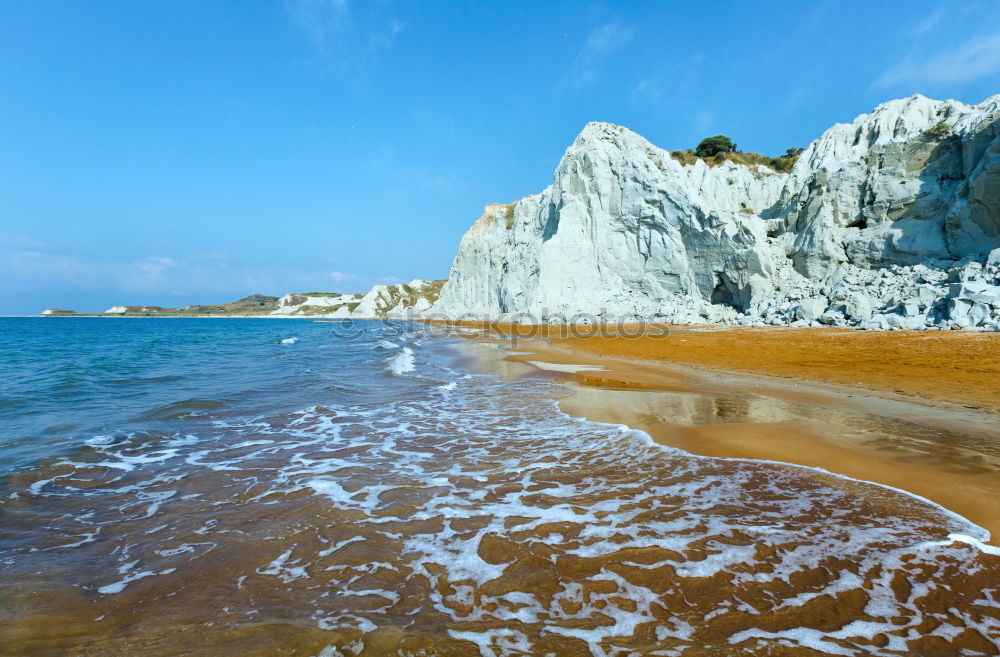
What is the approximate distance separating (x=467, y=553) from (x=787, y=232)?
37448 millimetres

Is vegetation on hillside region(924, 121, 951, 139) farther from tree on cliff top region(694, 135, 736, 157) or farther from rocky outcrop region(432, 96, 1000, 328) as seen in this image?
tree on cliff top region(694, 135, 736, 157)

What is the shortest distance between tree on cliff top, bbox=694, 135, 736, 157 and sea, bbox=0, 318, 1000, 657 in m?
59.0

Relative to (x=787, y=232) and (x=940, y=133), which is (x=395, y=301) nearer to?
(x=787, y=232)

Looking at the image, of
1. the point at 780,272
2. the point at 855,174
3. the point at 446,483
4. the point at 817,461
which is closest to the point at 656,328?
the point at 780,272

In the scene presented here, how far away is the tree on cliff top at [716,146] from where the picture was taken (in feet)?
181

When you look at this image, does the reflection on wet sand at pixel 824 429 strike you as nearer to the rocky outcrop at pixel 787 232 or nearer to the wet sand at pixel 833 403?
the wet sand at pixel 833 403

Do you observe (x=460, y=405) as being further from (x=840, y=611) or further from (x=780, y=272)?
(x=780, y=272)

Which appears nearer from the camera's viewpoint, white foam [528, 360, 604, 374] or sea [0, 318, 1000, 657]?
sea [0, 318, 1000, 657]

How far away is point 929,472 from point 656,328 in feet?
84.5

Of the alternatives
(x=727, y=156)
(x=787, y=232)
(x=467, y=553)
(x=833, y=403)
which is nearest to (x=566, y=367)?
(x=833, y=403)

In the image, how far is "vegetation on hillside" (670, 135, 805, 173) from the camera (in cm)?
4916

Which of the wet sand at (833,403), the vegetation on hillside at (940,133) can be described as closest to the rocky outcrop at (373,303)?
the vegetation on hillside at (940,133)

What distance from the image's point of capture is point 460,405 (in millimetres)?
10031

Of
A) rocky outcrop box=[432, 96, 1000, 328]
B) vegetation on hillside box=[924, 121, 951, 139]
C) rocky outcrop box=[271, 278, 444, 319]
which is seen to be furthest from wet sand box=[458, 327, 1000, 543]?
rocky outcrop box=[271, 278, 444, 319]
